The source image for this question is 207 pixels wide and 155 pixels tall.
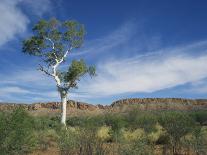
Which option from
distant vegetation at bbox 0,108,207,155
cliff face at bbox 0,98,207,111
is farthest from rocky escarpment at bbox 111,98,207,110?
distant vegetation at bbox 0,108,207,155

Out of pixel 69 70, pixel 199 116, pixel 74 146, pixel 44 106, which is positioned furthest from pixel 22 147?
pixel 44 106

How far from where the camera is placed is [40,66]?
33344 millimetres

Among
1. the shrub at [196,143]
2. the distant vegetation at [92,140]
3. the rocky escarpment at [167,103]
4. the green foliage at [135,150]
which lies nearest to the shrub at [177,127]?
the distant vegetation at [92,140]

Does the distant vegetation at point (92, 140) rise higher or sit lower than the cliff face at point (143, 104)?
lower

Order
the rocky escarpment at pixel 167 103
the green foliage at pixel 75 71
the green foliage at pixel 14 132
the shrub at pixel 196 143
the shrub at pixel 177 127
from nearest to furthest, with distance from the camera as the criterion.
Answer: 1. the green foliage at pixel 14 132
2. the shrub at pixel 196 143
3. the shrub at pixel 177 127
4. the green foliage at pixel 75 71
5. the rocky escarpment at pixel 167 103

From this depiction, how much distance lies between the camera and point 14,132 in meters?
14.5

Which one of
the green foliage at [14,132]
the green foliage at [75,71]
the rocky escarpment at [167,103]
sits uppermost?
the rocky escarpment at [167,103]

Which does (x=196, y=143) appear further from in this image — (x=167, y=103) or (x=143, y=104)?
(x=143, y=104)

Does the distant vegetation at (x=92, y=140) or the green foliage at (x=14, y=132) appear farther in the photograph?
the green foliage at (x=14, y=132)

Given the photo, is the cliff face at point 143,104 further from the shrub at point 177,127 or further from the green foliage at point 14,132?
the green foliage at point 14,132

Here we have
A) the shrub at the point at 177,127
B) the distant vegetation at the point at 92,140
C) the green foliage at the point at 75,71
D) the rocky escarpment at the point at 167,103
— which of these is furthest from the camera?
the rocky escarpment at the point at 167,103

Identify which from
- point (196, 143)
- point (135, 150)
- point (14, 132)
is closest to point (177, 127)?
point (196, 143)

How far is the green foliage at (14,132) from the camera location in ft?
45.9

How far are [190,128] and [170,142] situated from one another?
1177 mm
